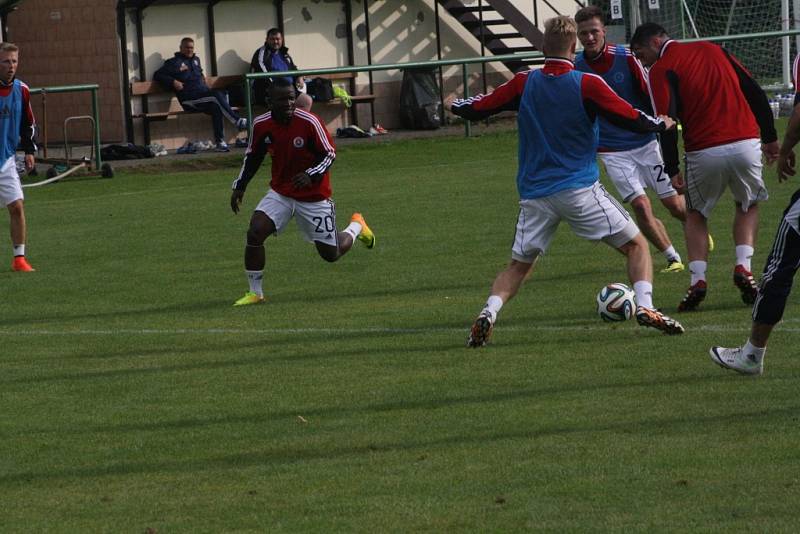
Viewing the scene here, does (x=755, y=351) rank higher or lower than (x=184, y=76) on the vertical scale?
lower

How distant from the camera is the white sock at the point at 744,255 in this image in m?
10.8

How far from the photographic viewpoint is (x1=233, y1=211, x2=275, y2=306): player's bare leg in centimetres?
1231

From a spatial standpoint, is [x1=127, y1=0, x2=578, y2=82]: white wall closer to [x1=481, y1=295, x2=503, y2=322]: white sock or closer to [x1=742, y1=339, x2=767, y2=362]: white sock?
[x1=481, y1=295, x2=503, y2=322]: white sock

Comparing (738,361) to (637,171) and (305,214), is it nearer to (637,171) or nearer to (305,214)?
(637,171)

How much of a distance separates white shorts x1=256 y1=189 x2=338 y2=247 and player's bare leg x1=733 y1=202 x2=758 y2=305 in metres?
3.45

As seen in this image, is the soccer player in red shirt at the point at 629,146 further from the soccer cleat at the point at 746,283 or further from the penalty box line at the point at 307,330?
the penalty box line at the point at 307,330

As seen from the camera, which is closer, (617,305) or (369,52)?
(617,305)

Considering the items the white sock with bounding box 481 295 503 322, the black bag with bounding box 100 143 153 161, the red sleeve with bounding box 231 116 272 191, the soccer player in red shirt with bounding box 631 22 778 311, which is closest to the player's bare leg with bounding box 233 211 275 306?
the red sleeve with bounding box 231 116 272 191

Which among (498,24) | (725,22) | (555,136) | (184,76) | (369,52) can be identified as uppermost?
(498,24)

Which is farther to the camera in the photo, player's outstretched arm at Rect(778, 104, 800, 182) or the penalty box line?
the penalty box line

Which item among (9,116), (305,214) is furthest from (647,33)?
(9,116)

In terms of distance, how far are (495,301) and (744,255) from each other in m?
2.08

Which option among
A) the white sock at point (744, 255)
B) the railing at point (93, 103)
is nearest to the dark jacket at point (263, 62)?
the railing at point (93, 103)

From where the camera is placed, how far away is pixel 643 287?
976 cm
